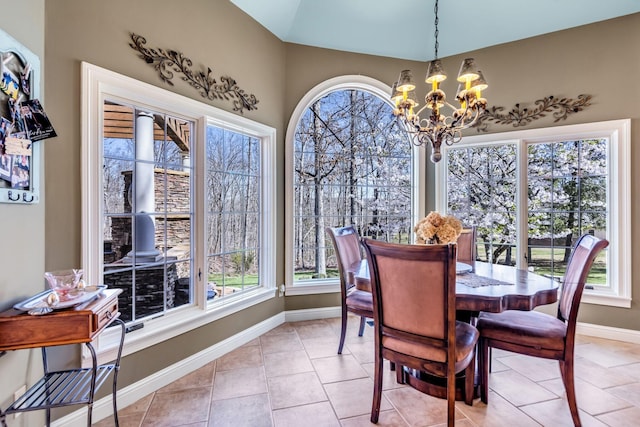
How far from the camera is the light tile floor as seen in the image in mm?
1957

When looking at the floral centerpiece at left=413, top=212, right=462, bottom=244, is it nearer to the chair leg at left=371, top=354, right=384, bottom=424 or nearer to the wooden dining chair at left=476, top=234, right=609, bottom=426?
the wooden dining chair at left=476, top=234, right=609, bottom=426

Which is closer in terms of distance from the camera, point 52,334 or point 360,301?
point 52,334

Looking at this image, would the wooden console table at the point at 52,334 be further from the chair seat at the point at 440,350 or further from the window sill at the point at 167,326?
the chair seat at the point at 440,350

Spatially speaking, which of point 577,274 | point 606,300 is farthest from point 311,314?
point 606,300

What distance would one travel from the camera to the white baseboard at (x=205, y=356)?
194 centimetres

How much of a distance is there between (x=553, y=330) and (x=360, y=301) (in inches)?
52.8

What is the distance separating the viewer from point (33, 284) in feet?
5.17

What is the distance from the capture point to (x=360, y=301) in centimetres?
272

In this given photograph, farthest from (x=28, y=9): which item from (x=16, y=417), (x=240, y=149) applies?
(x=16, y=417)

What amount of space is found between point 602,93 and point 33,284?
4.90 m

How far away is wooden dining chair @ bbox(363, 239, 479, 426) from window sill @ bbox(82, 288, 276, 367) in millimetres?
1494

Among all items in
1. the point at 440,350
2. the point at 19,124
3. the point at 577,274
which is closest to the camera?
the point at 19,124

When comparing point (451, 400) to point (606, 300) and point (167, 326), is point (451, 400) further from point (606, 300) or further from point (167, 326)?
point (606, 300)

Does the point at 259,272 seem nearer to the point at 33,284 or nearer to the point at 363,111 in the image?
the point at 33,284
